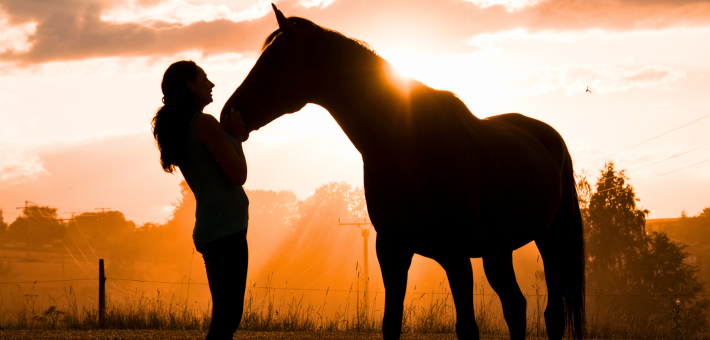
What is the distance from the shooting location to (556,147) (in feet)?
15.5

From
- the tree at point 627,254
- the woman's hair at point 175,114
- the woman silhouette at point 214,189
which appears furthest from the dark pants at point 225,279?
the tree at point 627,254

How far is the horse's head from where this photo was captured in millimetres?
2662

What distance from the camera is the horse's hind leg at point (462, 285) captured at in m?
2.73

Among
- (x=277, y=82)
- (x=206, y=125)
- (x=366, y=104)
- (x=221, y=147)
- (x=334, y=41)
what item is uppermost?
(x=334, y=41)

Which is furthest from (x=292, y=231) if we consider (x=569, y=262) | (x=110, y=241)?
(x=569, y=262)

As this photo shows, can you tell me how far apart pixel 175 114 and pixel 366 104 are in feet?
3.38

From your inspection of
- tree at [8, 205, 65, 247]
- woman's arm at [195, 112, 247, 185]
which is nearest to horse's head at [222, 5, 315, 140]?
woman's arm at [195, 112, 247, 185]

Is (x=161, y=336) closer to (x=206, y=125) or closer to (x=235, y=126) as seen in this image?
(x=235, y=126)

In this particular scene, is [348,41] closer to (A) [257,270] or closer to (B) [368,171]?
(B) [368,171]

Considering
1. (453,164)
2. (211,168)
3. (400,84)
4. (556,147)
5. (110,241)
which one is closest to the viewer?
(211,168)

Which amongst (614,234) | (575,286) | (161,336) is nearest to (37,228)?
(614,234)

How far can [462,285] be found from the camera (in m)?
2.74

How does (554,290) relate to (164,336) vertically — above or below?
above

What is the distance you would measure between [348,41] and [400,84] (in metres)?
0.40
